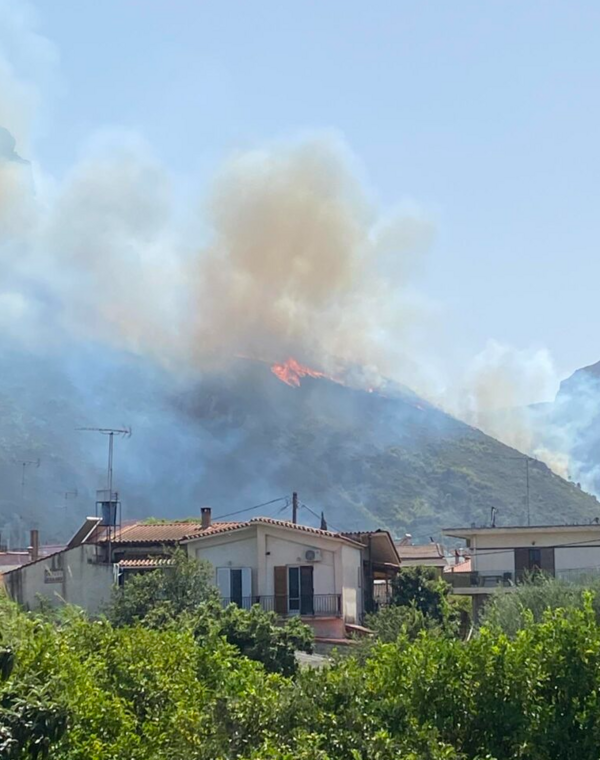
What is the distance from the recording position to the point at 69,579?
137ft

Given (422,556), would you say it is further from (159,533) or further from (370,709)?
(370,709)

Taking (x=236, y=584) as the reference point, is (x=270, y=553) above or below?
above

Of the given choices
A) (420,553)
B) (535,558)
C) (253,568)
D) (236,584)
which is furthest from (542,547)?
(420,553)

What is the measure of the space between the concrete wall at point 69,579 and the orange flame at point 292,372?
126 m

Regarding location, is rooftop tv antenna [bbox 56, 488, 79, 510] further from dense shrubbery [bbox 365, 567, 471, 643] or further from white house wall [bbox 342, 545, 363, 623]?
white house wall [bbox 342, 545, 363, 623]

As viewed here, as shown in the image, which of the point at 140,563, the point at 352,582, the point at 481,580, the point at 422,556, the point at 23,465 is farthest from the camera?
the point at 23,465

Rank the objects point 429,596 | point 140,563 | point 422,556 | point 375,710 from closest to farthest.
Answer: point 375,710, point 140,563, point 429,596, point 422,556

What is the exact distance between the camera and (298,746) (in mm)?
11219

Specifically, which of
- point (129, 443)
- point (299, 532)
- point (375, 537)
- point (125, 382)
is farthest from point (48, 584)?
point (125, 382)

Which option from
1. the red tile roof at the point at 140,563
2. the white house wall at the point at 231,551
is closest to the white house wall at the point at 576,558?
the white house wall at the point at 231,551

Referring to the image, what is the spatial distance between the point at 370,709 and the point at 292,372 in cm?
16321

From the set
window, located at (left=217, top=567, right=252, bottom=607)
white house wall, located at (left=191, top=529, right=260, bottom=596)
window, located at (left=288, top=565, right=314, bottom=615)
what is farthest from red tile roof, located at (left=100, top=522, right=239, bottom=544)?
window, located at (left=288, top=565, right=314, bottom=615)

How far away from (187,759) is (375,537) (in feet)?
113

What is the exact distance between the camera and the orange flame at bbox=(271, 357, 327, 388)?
559 feet
